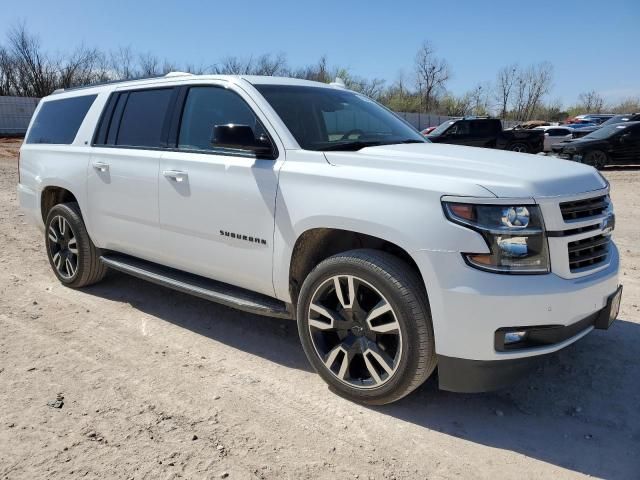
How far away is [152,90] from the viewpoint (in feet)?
14.5

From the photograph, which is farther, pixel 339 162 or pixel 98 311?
pixel 98 311

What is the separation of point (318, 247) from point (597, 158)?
16649mm

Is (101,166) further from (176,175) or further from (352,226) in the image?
(352,226)

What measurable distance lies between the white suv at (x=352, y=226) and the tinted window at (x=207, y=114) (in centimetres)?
1

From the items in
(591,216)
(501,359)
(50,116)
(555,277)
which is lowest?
(501,359)

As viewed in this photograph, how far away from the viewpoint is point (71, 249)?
5.16 m

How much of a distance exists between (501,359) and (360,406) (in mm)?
918

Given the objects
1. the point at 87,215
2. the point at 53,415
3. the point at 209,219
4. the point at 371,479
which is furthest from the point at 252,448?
the point at 87,215

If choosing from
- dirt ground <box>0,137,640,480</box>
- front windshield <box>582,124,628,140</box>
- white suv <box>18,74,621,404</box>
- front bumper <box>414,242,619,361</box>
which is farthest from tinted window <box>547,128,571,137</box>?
front bumper <box>414,242,619,361</box>

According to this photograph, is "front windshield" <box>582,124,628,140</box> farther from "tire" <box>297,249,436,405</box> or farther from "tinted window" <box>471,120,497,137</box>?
"tire" <box>297,249,436,405</box>

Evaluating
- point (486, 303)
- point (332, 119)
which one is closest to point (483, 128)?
point (332, 119)

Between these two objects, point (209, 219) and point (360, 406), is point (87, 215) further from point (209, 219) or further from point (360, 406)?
point (360, 406)

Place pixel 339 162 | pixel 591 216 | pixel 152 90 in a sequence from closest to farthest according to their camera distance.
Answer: pixel 591 216, pixel 339 162, pixel 152 90

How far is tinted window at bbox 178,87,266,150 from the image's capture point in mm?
3752
